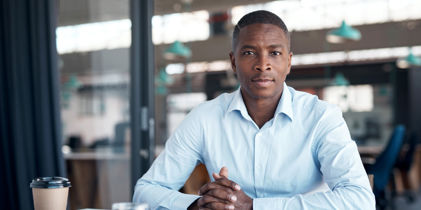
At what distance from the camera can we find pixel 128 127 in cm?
367

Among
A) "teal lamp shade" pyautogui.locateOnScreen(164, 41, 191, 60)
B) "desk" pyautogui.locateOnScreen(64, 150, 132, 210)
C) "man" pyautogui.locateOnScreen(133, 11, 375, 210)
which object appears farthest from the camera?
"teal lamp shade" pyautogui.locateOnScreen(164, 41, 191, 60)

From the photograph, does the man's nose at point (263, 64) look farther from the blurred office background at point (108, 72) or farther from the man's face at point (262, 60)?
the blurred office background at point (108, 72)

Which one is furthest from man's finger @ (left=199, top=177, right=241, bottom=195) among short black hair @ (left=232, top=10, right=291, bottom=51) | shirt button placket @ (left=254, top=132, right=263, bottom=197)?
short black hair @ (left=232, top=10, right=291, bottom=51)

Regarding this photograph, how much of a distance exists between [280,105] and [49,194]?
2.75 feet

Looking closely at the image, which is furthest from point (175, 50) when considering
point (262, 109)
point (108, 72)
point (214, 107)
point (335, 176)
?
point (335, 176)

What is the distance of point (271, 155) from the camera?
64.1 inches

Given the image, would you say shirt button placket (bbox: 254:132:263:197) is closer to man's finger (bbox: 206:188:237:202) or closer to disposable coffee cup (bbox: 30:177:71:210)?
man's finger (bbox: 206:188:237:202)

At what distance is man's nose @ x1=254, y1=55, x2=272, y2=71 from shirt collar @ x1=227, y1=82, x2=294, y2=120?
0.45 ft

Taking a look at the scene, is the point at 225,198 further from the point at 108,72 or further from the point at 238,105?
the point at 108,72

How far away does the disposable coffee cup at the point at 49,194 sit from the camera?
4.32 feet

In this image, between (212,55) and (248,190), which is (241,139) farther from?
(212,55)

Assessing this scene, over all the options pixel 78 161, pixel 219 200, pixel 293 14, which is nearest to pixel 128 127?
pixel 78 161

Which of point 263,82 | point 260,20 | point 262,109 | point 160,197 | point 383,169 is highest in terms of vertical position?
point 260,20

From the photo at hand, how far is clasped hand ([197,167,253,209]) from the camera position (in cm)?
141
